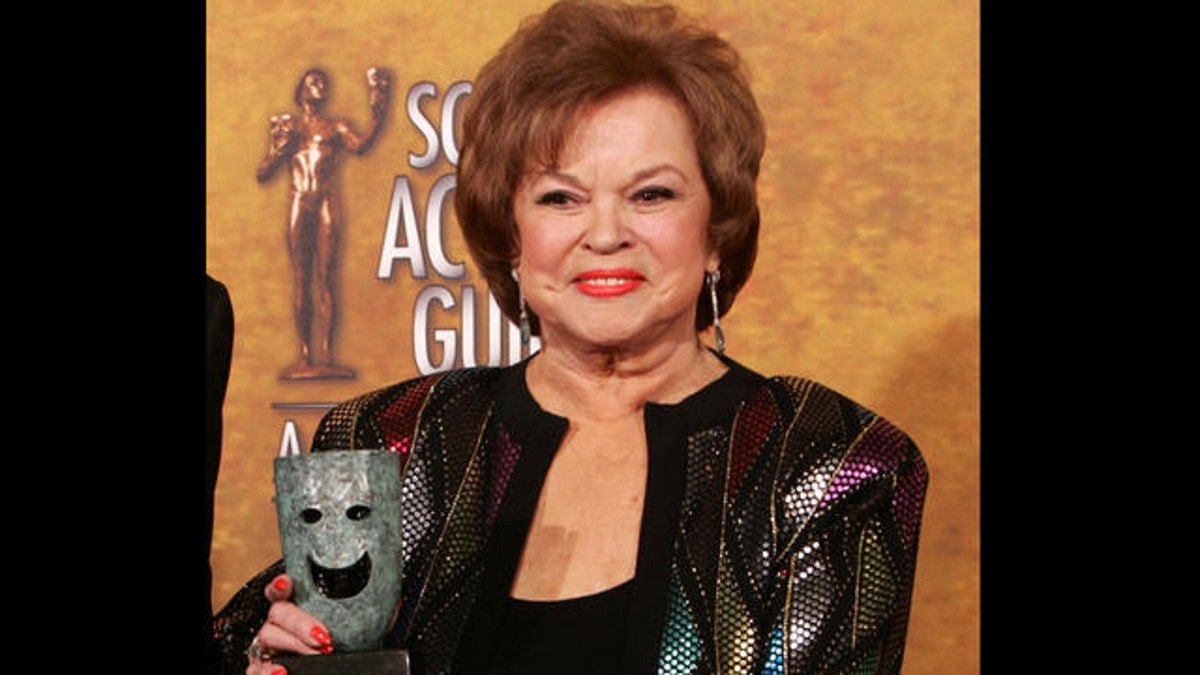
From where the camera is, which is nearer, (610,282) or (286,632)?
(286,632)

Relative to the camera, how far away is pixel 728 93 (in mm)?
2422

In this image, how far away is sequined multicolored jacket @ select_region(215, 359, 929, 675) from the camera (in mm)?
2094

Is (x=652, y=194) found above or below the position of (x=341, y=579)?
above

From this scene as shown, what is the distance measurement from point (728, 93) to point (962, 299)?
0.94 m

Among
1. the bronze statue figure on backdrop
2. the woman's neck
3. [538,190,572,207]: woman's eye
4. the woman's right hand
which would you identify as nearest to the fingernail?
the woman's right hand

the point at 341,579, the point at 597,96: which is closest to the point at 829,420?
the point at 597,96

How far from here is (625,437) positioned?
2.41 meters

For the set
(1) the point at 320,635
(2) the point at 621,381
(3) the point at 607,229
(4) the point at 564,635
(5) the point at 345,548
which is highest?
(3) the point at 607,229

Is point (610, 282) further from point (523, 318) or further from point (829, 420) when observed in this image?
point (829, 420)

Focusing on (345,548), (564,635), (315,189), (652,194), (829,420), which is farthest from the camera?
(315,189)

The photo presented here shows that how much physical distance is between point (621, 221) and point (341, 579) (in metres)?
0.82

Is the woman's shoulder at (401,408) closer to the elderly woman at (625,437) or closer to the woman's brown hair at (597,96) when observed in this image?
the elderly woman at (625,437)

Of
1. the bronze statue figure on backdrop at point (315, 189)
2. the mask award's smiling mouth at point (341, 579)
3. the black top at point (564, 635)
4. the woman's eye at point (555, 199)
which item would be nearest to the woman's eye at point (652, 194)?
the woman's eye at point (555, 199)

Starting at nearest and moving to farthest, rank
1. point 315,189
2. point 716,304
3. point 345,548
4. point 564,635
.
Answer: point 345,548 < point 564,635 < point 716,304 < point 315,189
